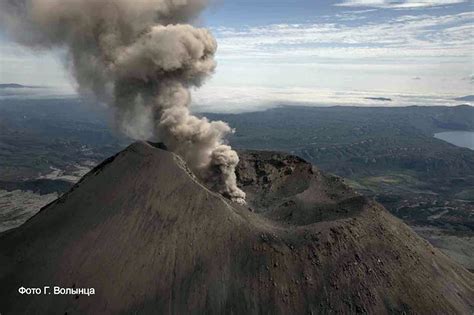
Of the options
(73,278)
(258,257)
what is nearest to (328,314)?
(258,257)

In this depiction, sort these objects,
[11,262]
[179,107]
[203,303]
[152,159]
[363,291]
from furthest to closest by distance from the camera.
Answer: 1. [179,107]
2. [152,159]
3. [11,262]
4. [363,291]
5. [203,303]

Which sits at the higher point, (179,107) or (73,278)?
(179,107)

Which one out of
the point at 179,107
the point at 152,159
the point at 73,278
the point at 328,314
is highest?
the point at 179,107

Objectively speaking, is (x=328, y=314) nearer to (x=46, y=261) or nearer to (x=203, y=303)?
(x=203, y=303)

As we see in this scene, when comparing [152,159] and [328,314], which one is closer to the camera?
[328,314]

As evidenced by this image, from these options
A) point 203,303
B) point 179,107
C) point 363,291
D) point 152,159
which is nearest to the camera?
point 203,303

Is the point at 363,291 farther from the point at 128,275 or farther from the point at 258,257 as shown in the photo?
the point at 128,275

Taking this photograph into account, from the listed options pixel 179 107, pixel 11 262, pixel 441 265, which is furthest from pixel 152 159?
pixel 441 265
